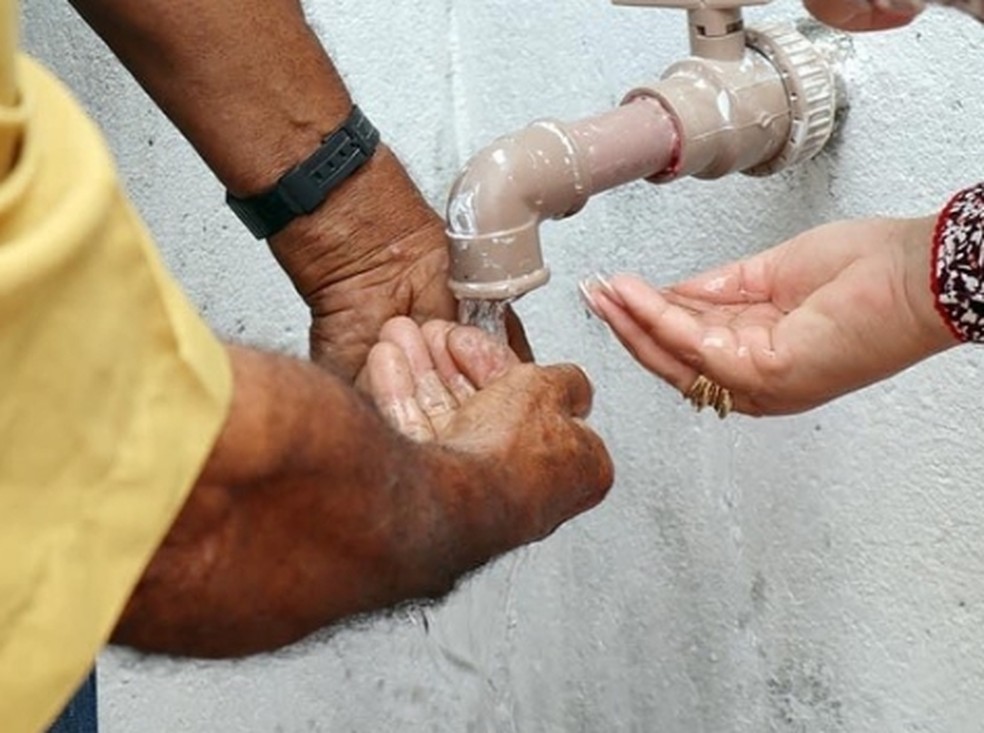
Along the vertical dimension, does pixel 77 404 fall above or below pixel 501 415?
above

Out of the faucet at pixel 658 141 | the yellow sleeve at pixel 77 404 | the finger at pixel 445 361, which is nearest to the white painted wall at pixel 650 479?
the faucet at pixel 658 141

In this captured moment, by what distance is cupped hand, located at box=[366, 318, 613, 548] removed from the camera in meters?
0.77

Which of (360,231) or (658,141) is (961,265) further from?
(360,231)

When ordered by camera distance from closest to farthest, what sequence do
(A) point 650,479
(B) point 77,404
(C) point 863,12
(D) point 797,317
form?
(B) point 77,404
(C) point 863,12
(D) point 797,317
(A) point 650,479

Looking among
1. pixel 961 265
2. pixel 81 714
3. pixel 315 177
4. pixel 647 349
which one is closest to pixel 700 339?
pixel 647 349

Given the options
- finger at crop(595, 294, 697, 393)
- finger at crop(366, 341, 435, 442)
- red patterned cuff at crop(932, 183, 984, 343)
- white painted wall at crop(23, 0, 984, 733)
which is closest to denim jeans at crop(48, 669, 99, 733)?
white painted wall at crop(23, 0, 984, 733)

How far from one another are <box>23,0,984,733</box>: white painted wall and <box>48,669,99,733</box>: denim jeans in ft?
0.20

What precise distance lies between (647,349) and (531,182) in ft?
0.34

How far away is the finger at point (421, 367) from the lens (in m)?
0.89

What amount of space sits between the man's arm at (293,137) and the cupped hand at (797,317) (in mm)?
139

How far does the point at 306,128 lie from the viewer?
0.99 meters

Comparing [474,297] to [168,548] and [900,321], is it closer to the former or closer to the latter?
[900,321]

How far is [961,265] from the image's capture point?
78 centimetres

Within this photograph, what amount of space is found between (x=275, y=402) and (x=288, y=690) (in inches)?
34.3
